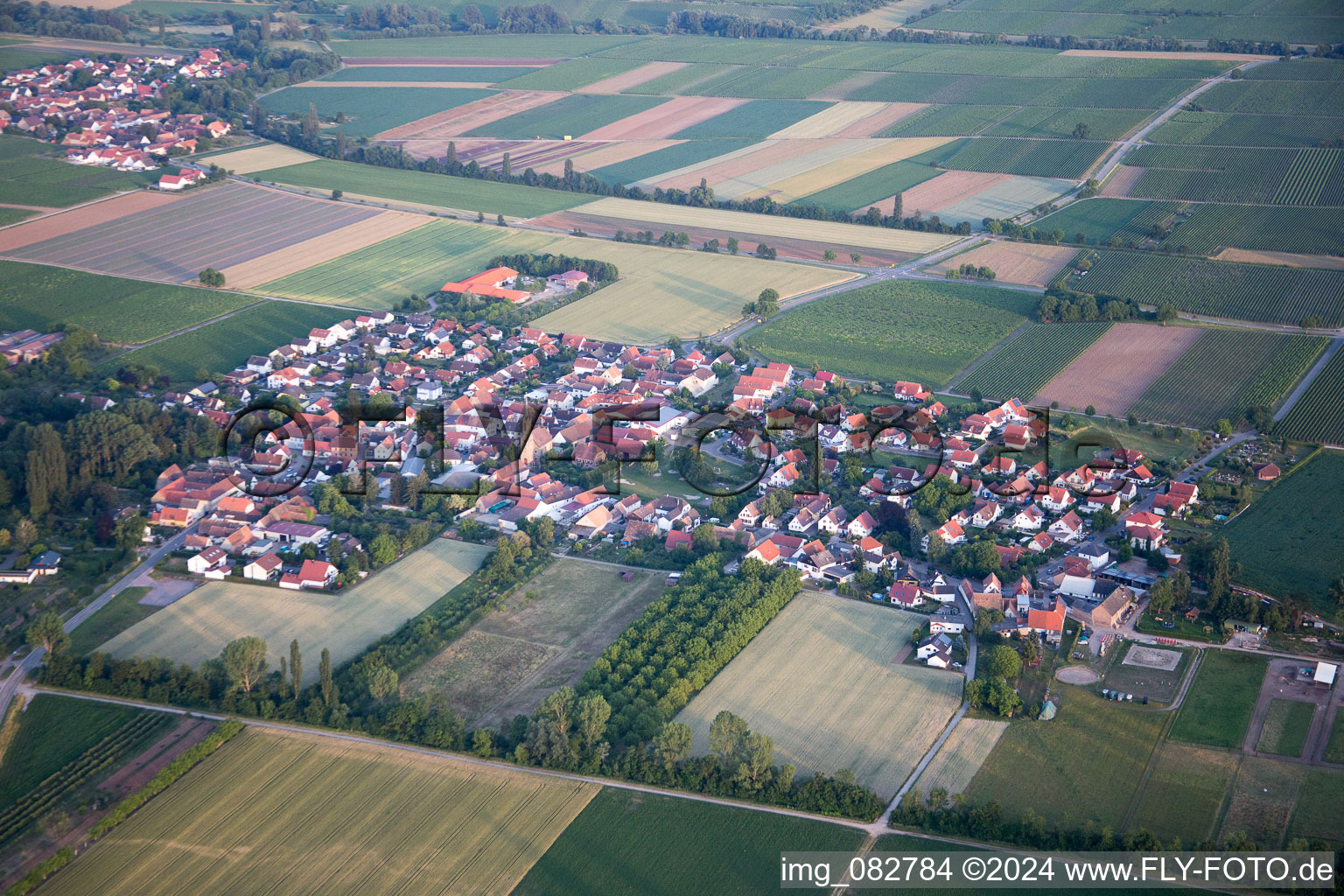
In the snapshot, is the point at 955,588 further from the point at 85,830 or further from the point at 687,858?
the point at 85,830

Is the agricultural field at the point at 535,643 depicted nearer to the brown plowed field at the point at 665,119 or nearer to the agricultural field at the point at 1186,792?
the agricultural field at the point at 1186,792

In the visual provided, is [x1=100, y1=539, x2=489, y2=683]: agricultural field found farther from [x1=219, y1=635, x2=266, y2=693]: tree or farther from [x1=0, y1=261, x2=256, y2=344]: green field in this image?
[x1=0, y1=261, x2=256, y2=344]: green field

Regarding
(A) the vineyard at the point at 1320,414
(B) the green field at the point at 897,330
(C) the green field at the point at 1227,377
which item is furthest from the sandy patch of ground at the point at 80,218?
(A) the vineyard at the point at 1320,414

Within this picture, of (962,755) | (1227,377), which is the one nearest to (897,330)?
(1227,377)

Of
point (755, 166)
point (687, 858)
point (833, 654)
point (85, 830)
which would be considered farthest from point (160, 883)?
point (755, 166)

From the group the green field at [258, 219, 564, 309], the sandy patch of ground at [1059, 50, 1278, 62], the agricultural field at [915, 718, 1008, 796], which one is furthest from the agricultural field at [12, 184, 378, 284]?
the sandy patch of ground at [1059, 50, 1278, 62]

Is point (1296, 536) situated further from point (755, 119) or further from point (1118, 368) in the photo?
point (755, 119)
